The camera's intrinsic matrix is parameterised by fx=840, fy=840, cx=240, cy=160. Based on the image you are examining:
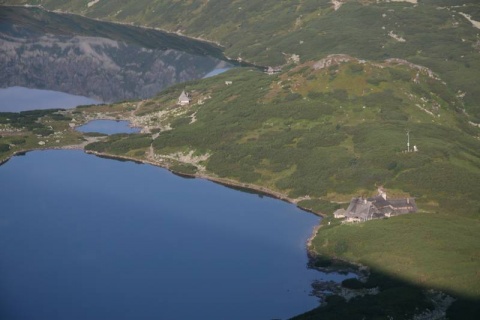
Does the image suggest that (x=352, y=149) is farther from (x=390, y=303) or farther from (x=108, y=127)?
(x=108, y=127)

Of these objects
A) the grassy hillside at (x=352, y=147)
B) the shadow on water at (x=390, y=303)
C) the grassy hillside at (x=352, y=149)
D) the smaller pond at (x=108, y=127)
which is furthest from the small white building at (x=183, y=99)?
the shadow on water at (x=390, y=303)

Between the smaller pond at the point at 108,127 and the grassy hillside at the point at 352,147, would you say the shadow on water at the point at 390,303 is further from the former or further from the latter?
the smaller pond at the point at 108,127

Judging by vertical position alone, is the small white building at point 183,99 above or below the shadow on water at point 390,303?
below

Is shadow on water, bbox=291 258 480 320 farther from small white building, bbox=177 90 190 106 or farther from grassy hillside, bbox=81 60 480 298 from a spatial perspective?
small white building, bbox=177 90 190 106

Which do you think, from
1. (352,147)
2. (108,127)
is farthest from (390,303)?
(108,127)

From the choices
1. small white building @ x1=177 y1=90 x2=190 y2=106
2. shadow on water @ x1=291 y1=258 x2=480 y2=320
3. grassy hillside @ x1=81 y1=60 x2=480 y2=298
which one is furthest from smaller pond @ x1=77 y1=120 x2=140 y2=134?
shadow on water @ x1=291 y1=258 x2=480 y2=320

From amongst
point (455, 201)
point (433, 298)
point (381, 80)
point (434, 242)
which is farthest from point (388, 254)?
point (381, 80)
